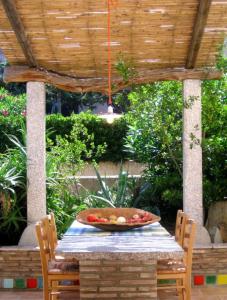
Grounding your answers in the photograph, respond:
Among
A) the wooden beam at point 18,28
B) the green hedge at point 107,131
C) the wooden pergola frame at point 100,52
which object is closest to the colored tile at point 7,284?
the wooden pergola frame at point 100,52

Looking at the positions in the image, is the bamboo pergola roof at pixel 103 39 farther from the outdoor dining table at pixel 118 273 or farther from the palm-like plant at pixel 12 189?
the outdoor dining table at pixel 118 273

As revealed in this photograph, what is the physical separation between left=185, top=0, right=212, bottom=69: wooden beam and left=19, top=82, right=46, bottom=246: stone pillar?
178 centimetres

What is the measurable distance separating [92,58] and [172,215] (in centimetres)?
305

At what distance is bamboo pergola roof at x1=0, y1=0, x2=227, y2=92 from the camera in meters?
5.62

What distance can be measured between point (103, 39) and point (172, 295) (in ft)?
9.72

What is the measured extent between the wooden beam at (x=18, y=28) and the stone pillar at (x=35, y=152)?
1.21 ft

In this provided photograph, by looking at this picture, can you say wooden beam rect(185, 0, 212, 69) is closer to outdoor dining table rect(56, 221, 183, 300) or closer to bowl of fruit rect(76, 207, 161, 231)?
bowl of fruit rect(76, 207, 161, 231)

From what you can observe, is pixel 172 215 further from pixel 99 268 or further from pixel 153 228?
pixel 99 268

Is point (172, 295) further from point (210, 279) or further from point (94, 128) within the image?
point (94, 128)

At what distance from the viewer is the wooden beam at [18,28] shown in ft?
17.7

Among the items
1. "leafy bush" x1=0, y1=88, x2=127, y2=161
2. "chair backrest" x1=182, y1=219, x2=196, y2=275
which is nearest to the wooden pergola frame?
"chair backrest" x1=182, y1=219, x2=196, y2=275

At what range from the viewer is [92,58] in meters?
6.62

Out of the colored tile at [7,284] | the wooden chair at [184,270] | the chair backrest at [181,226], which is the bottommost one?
the colored tile at [7,284]

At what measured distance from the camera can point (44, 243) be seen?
4941mm
